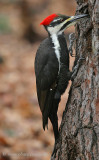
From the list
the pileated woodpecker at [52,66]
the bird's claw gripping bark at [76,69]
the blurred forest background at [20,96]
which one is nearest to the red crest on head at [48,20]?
the pileated woodpecker at [52,66]

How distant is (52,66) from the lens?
3.53 meters

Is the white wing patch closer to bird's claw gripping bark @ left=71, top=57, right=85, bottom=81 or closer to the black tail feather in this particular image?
bird's claw gripping bark @ left=71, top=57, right=85, bottom=81

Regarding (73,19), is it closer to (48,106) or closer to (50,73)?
(50,73)

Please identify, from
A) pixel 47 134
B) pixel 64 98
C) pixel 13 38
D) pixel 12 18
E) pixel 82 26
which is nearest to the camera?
pixel 82 26

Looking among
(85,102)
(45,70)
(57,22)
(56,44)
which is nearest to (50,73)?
(45,70)

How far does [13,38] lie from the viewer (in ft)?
34.9

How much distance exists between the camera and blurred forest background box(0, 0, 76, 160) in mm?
4703

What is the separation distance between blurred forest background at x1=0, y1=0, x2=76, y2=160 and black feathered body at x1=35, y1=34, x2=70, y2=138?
1.15 meters

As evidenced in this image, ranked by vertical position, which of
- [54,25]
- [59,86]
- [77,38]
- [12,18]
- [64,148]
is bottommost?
[64,148]

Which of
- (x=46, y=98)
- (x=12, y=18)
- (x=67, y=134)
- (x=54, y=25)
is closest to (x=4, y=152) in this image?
(x=46, y=98)

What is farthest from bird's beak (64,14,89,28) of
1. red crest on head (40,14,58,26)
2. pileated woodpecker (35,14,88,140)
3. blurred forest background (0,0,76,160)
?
blurred forest background (0,0,76,160)

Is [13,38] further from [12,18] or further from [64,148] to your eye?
[64,148]

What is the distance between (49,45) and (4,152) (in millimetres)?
1678

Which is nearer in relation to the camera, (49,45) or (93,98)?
(93,98)
